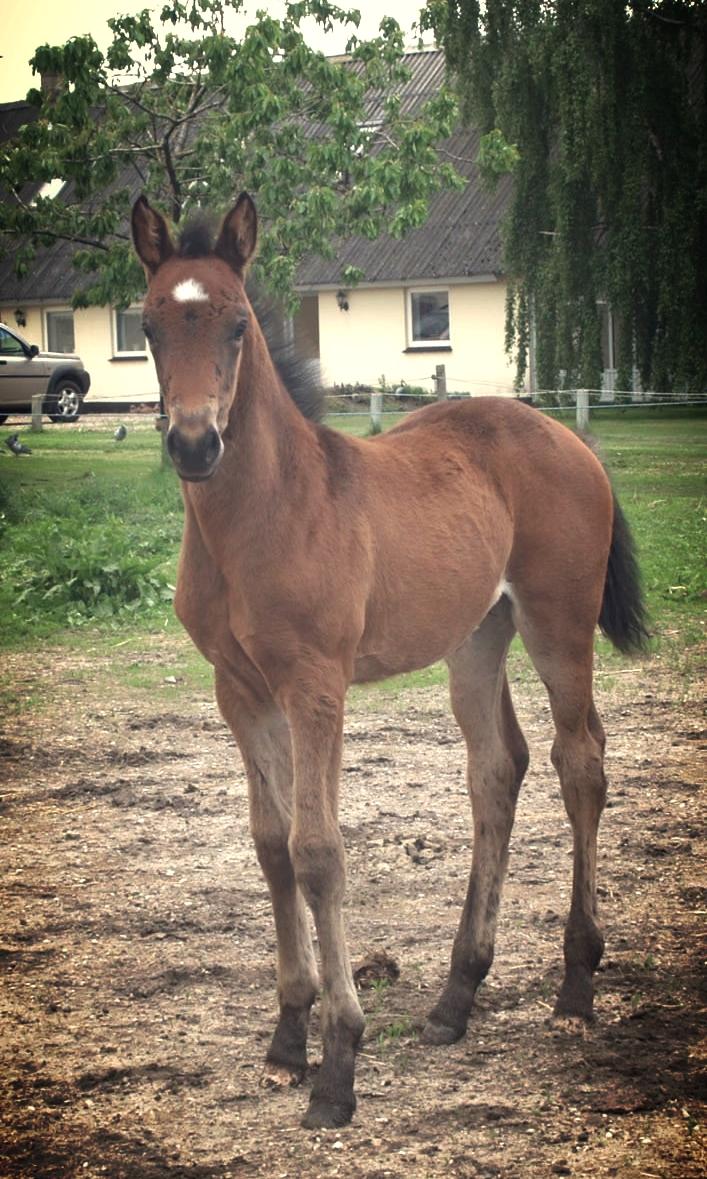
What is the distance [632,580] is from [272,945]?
1.87 m

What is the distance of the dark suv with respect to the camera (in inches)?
1079

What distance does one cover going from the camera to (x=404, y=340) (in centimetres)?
3103

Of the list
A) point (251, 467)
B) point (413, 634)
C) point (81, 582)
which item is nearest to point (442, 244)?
point (81, 582)

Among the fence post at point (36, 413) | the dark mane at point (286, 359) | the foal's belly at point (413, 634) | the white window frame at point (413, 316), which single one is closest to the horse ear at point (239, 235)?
the dark mane at point (286, 359)

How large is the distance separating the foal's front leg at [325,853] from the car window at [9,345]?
25.2 m

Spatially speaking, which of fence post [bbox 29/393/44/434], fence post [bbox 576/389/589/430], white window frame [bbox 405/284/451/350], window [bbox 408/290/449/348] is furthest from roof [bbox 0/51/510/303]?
fence post [bbox 576/389/589/430]

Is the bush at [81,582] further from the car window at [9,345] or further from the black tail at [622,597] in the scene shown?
the car window at [9,345]

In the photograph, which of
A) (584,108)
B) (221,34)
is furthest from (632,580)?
(584,108)

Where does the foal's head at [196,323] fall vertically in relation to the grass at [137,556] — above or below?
above

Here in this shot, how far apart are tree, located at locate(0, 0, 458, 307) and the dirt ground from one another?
9693 mm

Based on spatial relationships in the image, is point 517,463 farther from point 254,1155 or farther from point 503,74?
point 503,74

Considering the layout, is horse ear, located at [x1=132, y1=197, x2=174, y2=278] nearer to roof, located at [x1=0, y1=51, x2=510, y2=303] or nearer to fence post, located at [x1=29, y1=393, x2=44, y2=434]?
fence post, located at [x1=29, y1=393, x2=44, y2=434]

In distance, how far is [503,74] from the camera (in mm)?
23562

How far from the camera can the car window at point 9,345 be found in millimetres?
27500
